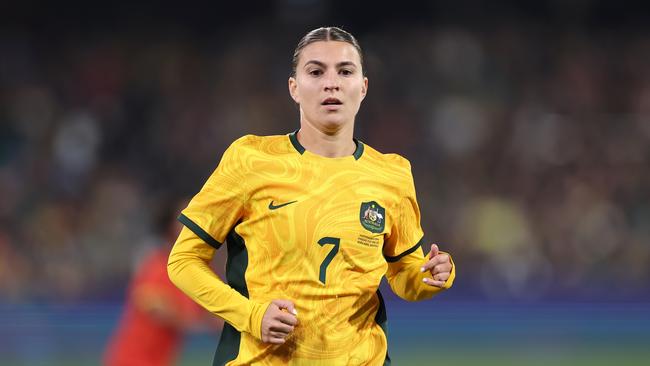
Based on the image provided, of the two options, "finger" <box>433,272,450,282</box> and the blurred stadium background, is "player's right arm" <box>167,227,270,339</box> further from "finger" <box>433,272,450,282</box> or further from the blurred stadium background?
the blurred stadium background

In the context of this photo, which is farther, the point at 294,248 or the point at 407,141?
the point at 407,141

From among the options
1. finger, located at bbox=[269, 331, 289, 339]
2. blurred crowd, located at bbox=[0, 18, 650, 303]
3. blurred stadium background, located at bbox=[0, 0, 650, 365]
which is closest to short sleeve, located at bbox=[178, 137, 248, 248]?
finger, located at bbox=[269, 331, 289, 339]

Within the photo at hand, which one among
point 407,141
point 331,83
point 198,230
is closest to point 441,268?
point 331,83

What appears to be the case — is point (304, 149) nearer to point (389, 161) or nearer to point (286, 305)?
point (389, 161)

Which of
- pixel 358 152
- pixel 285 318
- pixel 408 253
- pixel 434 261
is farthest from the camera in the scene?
pixel 408 253

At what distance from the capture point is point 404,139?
13.8 m

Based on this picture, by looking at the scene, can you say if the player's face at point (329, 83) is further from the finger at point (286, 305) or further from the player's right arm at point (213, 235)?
Answer: the finger at point (286, 305)

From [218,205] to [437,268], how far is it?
779 millimetres
